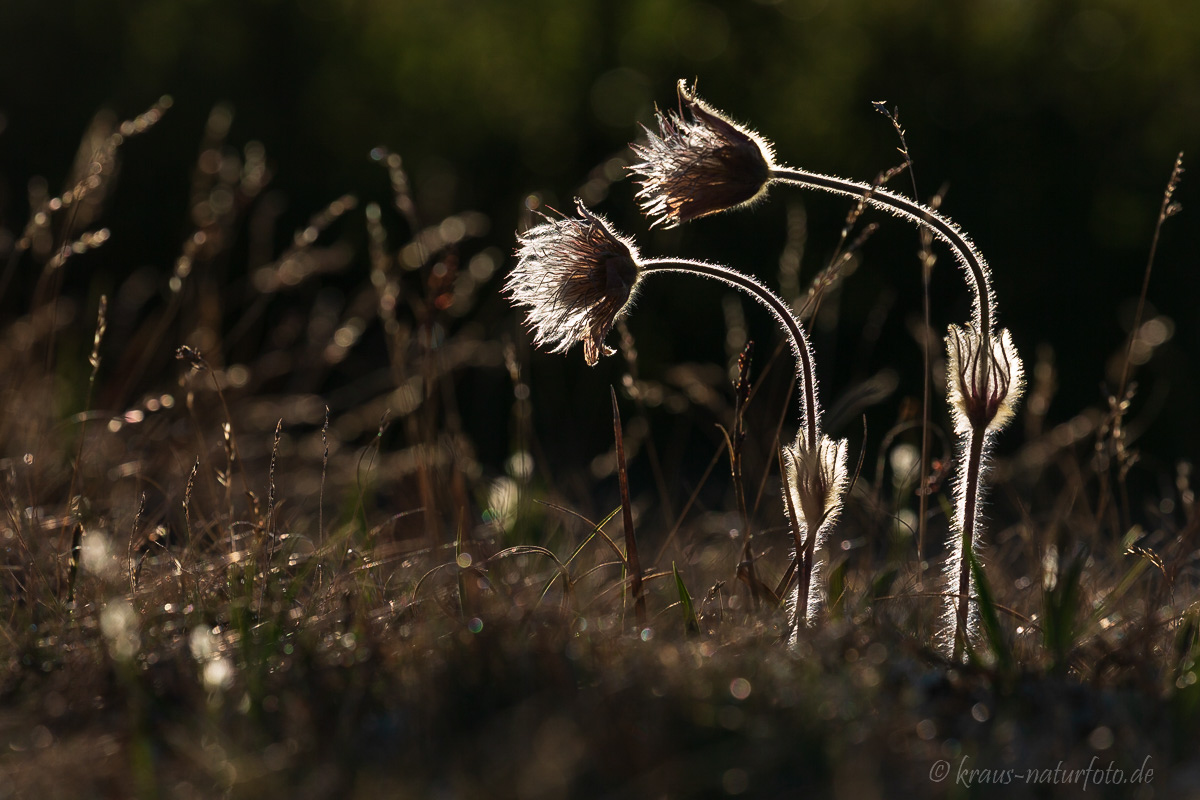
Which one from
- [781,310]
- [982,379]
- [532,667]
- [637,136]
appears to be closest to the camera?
[532,667]

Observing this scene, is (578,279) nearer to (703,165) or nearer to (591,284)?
(591,284)

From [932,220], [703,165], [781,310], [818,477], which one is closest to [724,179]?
[703,165]

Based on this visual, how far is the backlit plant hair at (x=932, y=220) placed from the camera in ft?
6.07

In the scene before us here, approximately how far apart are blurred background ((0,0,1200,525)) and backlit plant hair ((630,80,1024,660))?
348 cm

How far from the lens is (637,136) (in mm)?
5879

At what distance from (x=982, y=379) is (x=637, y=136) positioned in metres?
4.31

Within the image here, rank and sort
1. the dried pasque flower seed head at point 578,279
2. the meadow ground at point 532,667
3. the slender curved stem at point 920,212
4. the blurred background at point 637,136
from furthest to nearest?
the blurred background at point 637,136
the dried pasque flower seed head at point 578,279
the slender curved stem at point 920,212
the meadow ground at point 532,667

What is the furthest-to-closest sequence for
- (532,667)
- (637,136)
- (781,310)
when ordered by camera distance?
(637,136) < (781,310) < (532,667)

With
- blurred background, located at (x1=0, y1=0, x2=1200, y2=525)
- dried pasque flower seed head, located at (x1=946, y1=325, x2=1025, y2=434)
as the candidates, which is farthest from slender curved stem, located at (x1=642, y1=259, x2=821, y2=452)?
blurred background, located at (x1=0, y1=0, x2=1200, y2=525)

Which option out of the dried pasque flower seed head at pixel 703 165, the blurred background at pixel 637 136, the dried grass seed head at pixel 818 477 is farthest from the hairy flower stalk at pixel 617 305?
the blurred background at pixel 637 136

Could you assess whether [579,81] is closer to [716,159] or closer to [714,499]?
[714,499]

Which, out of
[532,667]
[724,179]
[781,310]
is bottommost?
[532,667]

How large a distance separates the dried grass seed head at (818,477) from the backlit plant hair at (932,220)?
234 millimetres

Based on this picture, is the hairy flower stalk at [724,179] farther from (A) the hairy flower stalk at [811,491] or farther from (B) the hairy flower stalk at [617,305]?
(A) the hairy flower stalk at [811,491]
